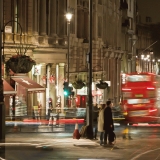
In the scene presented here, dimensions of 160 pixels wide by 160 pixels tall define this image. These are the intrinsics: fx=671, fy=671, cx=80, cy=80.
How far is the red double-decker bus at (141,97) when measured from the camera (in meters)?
40.8

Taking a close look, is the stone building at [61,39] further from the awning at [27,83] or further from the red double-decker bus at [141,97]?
the red double-decker bus at [141,97]

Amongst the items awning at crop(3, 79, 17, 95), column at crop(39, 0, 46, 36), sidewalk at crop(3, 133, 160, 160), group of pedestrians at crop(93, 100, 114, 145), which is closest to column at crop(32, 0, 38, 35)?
column at crop(39, 0, 46, 36)

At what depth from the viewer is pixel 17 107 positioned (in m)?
46.2

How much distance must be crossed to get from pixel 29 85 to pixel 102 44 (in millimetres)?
26972

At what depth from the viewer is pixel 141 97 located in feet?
135

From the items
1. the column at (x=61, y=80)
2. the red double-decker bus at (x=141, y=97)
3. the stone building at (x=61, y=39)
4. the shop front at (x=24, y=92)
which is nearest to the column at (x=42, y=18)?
the stone building at (x=61, y=39)

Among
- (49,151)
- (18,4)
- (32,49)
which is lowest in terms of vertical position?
(49,151)

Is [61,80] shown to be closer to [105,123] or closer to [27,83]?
[27,83]

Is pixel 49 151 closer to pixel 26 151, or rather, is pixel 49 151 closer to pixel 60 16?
pixel 26 151

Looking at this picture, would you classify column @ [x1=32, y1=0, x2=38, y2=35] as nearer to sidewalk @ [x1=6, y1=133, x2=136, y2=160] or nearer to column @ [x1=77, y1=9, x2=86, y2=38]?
column @ [x1=77, y1=9, x2=86, y2=38]

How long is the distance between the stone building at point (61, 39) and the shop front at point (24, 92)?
2.41ft

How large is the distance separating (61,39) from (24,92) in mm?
9034

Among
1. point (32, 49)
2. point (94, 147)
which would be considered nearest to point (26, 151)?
point (94, 147)

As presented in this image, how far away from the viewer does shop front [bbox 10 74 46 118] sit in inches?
1751
